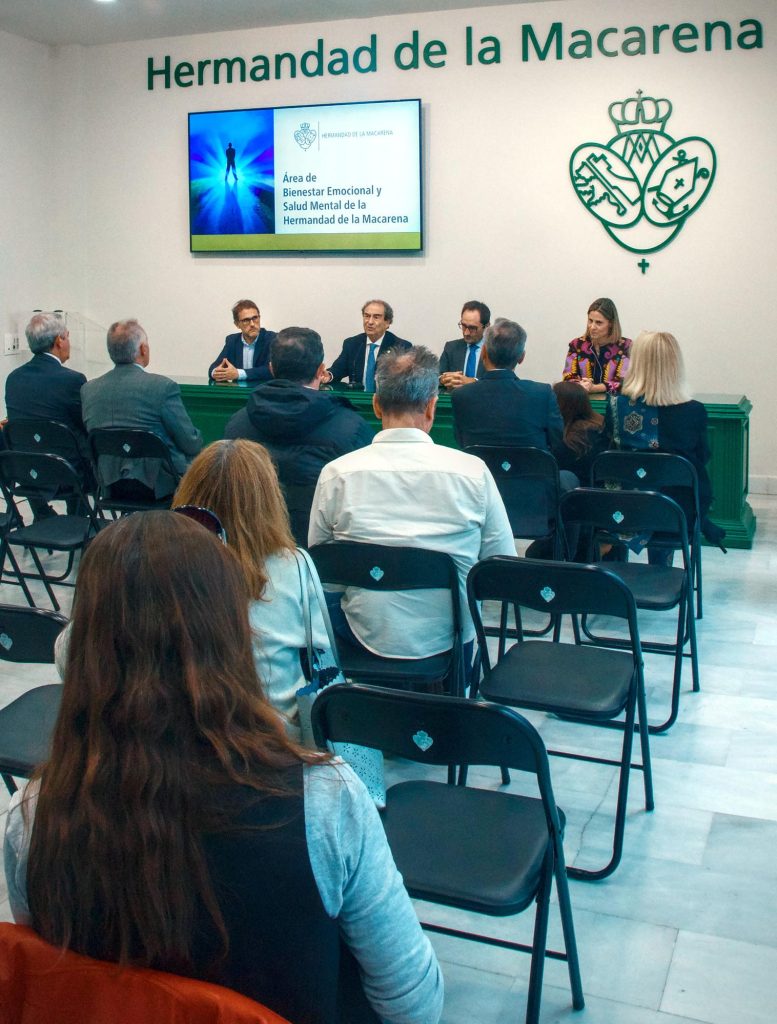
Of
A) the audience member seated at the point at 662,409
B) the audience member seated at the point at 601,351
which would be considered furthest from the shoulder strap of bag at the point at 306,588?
the audience member seated at the point at 601,351

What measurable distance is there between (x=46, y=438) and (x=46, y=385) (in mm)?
456

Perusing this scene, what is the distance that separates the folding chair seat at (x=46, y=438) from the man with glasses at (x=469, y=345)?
2.39 m

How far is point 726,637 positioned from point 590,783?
1.45 m

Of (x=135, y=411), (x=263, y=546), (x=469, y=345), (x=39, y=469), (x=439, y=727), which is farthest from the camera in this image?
(x=469, y=345)

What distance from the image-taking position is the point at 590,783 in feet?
9.95

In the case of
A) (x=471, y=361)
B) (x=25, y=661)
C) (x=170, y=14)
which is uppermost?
(x=170, y=14)

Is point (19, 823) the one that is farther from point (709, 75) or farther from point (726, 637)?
point (709, 75)

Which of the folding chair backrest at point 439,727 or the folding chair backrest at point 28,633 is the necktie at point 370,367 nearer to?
the folding chair backrest at point 28,633

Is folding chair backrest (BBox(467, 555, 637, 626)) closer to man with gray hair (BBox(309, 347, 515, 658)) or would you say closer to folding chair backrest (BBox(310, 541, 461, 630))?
folding chair backrest (BBox(310, 541, 461, 630))

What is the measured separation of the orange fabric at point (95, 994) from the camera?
1.06 m

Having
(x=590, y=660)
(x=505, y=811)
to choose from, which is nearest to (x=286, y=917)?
(x=505, y=811)

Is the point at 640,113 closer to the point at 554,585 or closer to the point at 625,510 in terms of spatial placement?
the point at 625,510

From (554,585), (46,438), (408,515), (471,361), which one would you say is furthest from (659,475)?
(471,361)

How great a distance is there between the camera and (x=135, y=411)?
4.90 metres
